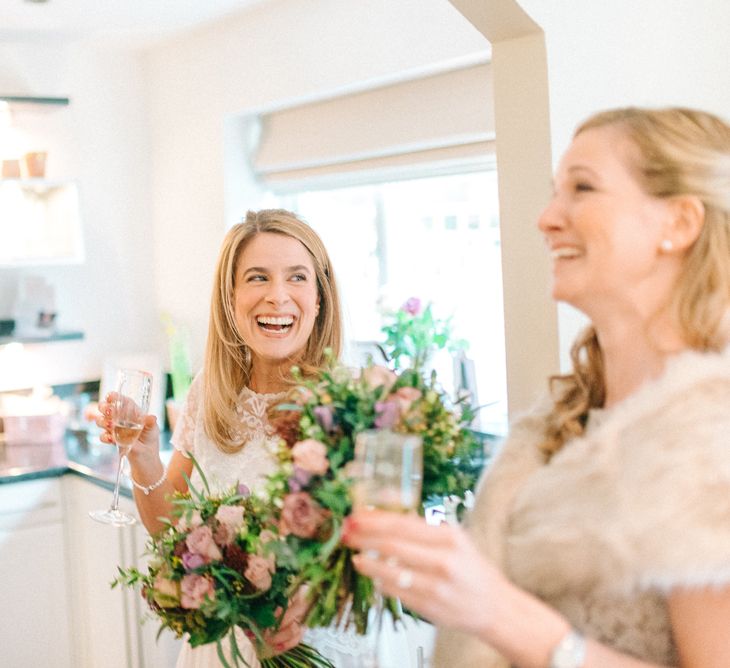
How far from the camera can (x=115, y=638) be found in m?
3.63

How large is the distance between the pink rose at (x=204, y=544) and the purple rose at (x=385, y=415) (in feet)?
1.47

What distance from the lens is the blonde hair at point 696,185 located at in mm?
1267

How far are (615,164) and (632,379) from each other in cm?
29

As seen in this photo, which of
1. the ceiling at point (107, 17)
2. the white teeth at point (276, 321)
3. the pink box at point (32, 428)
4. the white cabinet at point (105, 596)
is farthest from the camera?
the pink box at point (32, 428)

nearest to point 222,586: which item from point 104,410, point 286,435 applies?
point 286,435

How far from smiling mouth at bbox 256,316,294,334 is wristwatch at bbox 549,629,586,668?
1.15m

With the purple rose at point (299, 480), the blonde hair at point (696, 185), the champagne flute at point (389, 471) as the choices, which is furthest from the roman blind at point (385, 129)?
the champagne flute at point (389, 471)

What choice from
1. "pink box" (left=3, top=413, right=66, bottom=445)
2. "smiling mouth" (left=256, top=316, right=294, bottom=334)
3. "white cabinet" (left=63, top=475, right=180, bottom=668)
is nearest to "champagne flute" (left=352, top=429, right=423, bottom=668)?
"smiling mouth" (left=256, top=316, right=294, bottom=334)

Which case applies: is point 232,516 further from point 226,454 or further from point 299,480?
point 226,454

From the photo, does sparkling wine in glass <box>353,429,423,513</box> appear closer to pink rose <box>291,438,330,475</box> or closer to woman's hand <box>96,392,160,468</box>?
pink rose <box>291,438,330,475</box>

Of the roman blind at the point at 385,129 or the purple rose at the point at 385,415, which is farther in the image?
the roman blind at the point at 385,129

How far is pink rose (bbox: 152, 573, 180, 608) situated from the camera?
5.42 feet

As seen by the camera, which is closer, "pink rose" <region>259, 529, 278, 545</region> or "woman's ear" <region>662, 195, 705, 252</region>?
"woman's ear" <region>662, 195, 705, 252</region>

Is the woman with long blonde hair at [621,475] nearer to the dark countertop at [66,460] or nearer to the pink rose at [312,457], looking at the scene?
the pink rose at [312,457]
